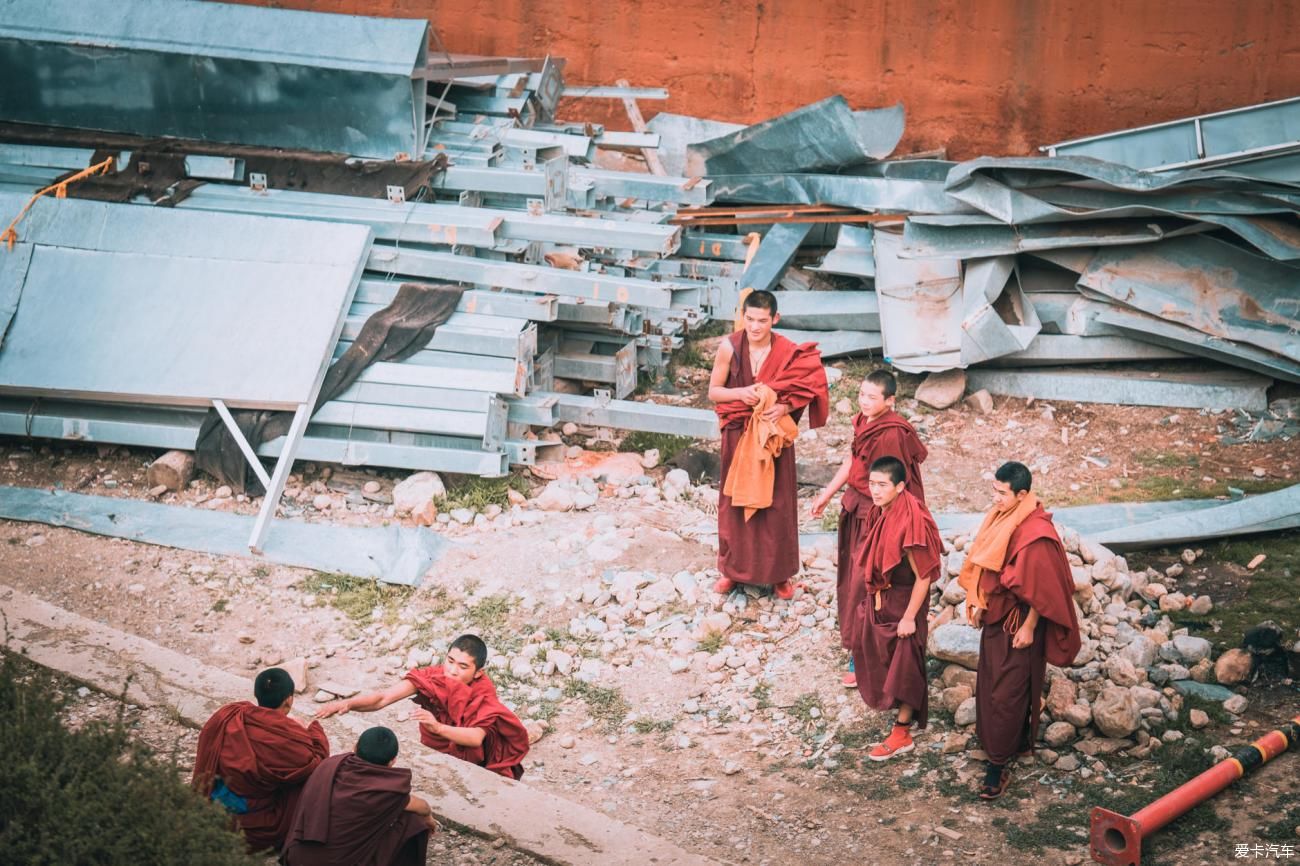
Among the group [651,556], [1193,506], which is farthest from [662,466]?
[1193,506]

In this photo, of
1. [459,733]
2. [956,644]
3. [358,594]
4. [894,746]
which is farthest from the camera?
[358,594]

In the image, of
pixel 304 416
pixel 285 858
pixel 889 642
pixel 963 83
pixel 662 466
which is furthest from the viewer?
pixel 963 83

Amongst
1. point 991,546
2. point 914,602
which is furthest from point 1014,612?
point 914,602

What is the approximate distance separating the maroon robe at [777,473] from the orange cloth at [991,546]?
1.48 metres

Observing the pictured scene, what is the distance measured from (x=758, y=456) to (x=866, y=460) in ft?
2.63

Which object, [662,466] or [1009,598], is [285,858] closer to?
[1009,598]

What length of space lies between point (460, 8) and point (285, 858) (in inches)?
429

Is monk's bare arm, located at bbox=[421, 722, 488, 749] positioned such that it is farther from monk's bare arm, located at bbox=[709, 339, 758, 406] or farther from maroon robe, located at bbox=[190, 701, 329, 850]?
monk's bare arm, located at bbox=[709, 339, 758, 406]

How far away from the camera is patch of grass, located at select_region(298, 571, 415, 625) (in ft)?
24.6

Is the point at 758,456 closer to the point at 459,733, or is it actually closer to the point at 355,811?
the point at 459,733

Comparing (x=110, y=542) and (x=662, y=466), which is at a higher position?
→ (x=662, y=466)

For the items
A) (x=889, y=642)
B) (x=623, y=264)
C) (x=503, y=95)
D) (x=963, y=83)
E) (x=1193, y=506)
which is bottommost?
(x=889, y=642)

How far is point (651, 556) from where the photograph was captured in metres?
7.92

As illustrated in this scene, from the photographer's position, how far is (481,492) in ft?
28.1
